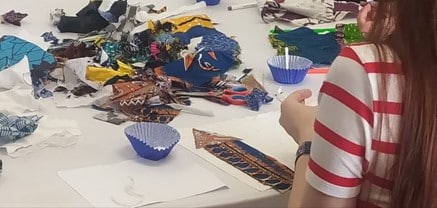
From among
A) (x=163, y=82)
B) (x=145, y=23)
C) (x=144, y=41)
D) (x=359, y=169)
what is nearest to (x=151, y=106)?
(x=163, y=82)

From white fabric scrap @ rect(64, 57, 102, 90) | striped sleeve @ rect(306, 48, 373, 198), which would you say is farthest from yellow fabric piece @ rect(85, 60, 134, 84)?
striped sleeve @ rect(306, 48, 373, 198)

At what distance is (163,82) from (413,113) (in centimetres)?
58

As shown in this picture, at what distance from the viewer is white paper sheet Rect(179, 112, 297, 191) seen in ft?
3.66

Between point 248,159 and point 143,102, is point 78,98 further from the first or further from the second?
point 248,159

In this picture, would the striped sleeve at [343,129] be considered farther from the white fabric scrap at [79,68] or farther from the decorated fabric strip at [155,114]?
the white fabric scrap at [79,68]

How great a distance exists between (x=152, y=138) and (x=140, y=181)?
0.33 ft

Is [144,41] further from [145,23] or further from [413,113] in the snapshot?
[413,113]

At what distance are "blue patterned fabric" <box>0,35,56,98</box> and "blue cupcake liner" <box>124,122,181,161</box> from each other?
0.23m

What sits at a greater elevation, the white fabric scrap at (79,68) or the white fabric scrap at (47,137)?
the white fabric scrap at (79,68)

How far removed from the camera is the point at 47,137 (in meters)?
1.15

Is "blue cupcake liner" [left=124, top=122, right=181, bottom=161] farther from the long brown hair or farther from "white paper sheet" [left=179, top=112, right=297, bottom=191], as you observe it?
the long brown hair

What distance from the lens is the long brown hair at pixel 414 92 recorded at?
777 millimetres

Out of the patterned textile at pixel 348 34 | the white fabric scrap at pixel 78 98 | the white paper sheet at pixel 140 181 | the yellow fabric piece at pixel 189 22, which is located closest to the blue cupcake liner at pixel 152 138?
the white paper sheet at pixel 140 181

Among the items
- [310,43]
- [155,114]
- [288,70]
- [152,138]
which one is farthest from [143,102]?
[310,43]
